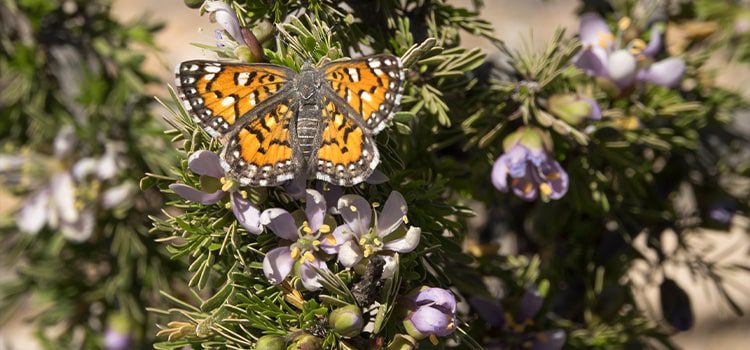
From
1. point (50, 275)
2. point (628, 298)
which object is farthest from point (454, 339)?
point (50, 275)

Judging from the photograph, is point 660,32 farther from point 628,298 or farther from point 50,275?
point 50,275

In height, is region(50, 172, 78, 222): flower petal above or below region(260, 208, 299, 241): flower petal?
below

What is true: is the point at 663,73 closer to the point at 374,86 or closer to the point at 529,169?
the point at 529,169

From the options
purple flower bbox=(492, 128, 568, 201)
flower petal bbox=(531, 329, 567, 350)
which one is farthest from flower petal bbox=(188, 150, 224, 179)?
flower petal bbox=(531, 329, 567, 350)

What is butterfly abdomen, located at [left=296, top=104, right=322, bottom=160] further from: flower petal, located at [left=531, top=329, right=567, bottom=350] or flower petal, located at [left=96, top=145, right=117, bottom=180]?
flower petal, located at [left=96, top=145, right=117, bottom=180]

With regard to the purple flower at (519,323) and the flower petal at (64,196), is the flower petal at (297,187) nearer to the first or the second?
the purple flower at (519,323)
